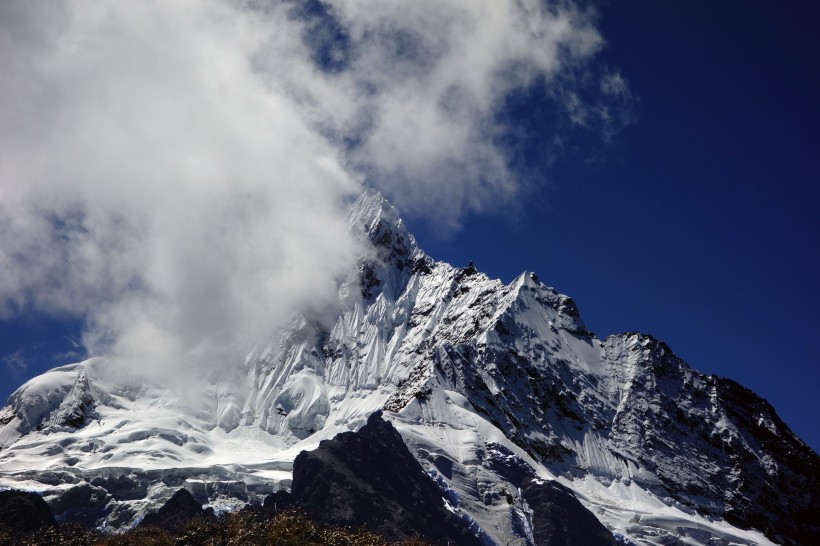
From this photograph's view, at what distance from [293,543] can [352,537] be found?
8.19m

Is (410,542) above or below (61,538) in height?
above

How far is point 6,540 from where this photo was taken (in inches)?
4001

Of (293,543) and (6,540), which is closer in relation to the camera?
(293,543)

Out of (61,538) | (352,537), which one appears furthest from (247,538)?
(61,538)

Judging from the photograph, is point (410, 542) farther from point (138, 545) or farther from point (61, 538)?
point (61, 538)

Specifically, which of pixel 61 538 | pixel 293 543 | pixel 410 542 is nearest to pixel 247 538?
pixel 293 543

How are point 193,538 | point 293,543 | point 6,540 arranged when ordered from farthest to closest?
point 6,540 → point 193,538 → point 293,543

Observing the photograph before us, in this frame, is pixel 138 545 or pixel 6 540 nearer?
pixel 138 545

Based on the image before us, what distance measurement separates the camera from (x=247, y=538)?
85.4 meters

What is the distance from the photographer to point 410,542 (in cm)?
9412

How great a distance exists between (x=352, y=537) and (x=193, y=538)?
52.5 feet

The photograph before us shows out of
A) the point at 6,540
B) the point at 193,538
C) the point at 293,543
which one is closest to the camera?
the point at 293,543

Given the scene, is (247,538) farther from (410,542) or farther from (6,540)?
(6,540)

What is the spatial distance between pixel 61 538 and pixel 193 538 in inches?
879
